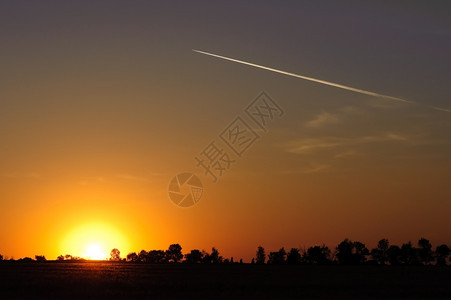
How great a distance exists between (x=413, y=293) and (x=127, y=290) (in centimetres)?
2468

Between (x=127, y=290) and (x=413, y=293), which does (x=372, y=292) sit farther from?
(x=127, y=290)

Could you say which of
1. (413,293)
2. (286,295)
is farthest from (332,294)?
(413,293)

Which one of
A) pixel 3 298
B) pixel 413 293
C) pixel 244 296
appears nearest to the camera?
pixel 3 298

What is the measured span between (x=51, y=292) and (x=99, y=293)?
12.4 feet

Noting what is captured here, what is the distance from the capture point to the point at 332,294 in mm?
48281

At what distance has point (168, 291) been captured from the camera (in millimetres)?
48062

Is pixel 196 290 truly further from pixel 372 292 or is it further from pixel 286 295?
pixel 372 292

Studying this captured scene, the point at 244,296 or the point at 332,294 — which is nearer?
the point at 244,296

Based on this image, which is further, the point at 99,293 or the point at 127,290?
the point at 127,290

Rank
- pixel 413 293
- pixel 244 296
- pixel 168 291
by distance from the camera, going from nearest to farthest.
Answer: pixel 244 296, pixel 168 291, pixel 413 293

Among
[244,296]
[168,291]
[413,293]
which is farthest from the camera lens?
[413,293]

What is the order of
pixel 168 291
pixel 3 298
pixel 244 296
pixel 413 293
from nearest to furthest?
pixel 3 298 → pixel 244 296 → pixel 168 291 → pixel 413 293

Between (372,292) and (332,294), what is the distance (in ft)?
17.3

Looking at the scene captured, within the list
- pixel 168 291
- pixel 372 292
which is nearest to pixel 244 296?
pixel 168 291
